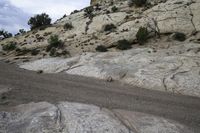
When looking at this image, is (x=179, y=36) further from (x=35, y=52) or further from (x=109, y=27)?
(x=35, y=52)

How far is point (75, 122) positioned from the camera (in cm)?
1258

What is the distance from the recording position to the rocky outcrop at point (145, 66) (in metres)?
21.0

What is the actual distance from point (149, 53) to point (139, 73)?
6.06m

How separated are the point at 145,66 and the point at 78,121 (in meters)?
13.4

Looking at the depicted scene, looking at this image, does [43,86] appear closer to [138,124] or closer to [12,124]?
[12,124]

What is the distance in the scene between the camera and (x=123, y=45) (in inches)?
1253

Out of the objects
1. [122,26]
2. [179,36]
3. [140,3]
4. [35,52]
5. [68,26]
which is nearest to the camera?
[179,36]

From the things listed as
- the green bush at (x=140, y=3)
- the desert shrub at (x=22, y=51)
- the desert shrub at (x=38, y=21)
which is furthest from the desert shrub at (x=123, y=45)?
the desert shrub at (x=38, y=21)

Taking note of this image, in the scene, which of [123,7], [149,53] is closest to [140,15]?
[123,7]

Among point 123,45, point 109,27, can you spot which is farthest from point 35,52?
point 123,45

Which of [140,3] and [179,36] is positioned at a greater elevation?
[140,3]

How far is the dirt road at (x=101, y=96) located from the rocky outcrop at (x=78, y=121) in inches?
51.3

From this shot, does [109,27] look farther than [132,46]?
Yes

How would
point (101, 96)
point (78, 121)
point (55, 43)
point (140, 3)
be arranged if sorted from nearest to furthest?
point (78, 121)
point (101, 96)
point (55, 43)
point (140, 3)
